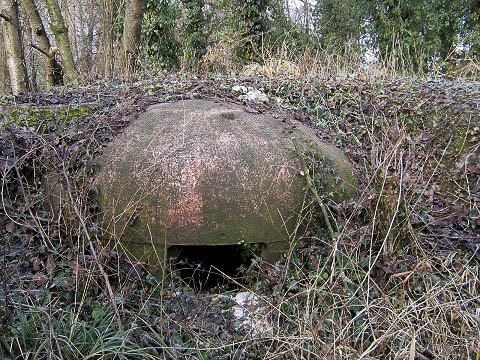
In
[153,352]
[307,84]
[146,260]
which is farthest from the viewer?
[307,84]

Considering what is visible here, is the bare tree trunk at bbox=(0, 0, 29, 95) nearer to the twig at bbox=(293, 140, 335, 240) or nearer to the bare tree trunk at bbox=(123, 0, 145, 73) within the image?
the bare tree trunk at bbox=(123, 0, 145, 73)

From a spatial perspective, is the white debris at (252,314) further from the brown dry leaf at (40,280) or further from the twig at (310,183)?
the brown dry leaf at (40,280)

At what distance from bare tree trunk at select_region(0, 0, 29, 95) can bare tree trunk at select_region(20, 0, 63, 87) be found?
0.51m

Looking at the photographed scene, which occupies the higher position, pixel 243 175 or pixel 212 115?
pixel 212 115

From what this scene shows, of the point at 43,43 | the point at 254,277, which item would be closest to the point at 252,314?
the point at 254,277

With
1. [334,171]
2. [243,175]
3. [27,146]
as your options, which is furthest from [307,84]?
[27,146]

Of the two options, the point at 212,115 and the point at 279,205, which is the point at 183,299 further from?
the point at 212,115

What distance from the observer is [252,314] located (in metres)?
2.90

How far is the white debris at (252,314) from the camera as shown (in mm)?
2785

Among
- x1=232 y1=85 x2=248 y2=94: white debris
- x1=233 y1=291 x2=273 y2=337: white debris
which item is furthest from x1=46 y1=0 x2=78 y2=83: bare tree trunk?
x1=233 y1=291 x2=273 y2=337: white debris

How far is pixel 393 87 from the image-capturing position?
7039mm

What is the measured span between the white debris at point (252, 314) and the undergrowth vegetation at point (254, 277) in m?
0.01

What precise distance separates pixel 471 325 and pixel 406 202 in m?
0.99

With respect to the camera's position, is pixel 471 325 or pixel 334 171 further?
pixel 334 171
